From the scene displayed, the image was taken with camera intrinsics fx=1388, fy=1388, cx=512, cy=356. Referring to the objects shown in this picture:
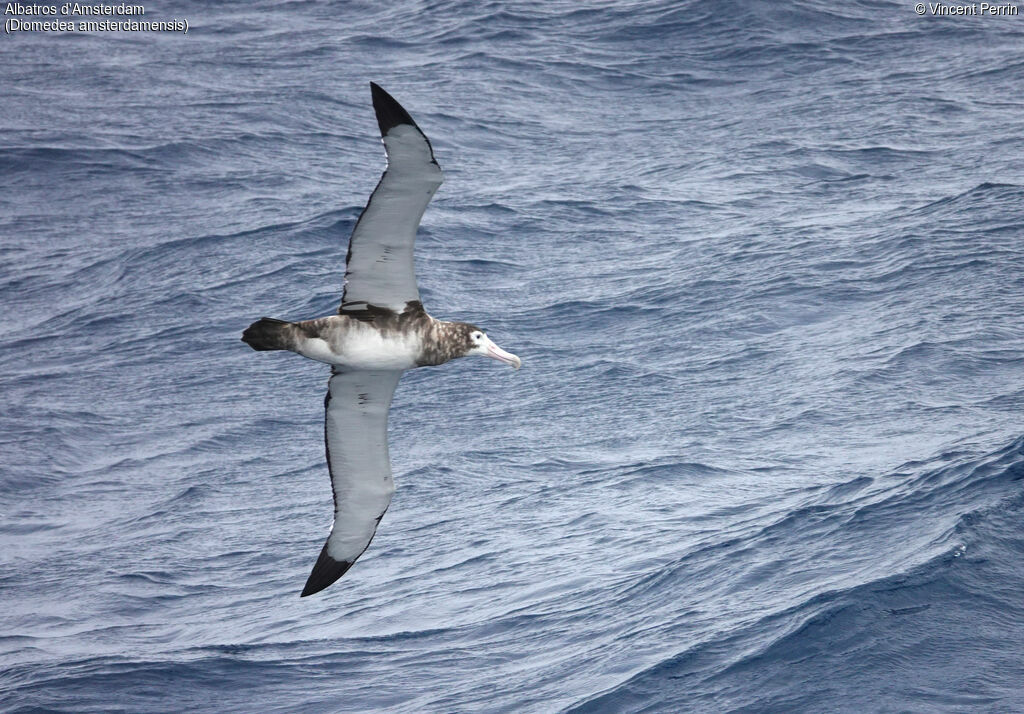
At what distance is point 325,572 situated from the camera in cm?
1185

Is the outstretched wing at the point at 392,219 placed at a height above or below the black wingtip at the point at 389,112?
below

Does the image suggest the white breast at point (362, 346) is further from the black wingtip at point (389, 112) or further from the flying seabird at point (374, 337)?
the black wingtip at point (389, 112)

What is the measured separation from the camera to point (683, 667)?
1154 cm

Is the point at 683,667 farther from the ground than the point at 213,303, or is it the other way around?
the point at 213,303

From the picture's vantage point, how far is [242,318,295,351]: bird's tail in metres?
10.3

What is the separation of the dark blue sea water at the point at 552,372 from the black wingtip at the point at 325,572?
1.54 meters

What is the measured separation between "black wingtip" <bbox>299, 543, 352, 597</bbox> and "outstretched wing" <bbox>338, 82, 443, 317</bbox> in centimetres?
240

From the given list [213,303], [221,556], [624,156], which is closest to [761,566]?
[221,556]

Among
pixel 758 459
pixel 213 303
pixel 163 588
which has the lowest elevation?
pixel 163 588

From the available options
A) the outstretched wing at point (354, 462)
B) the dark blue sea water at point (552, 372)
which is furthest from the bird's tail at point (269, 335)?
the dark blue sea water at point (552, 372)

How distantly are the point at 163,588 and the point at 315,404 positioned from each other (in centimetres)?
383

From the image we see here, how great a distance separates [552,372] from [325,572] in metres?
7.24

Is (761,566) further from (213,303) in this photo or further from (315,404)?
(213,303)

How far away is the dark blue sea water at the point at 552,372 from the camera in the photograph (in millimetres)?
12695
